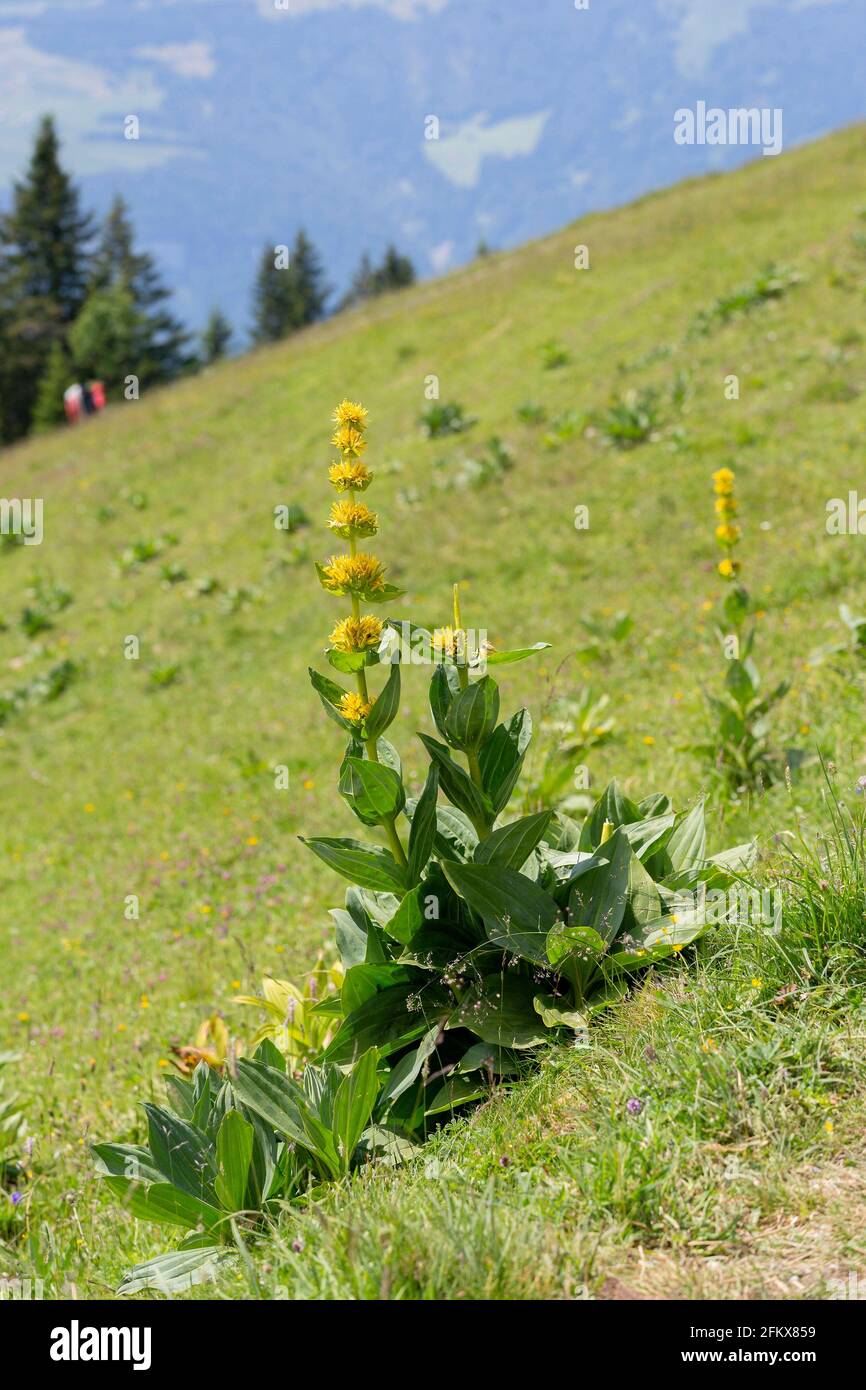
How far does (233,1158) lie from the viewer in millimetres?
3094

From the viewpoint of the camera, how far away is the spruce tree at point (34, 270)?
55.3 m

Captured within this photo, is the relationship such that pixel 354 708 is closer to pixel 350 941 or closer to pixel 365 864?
pixel 365 864

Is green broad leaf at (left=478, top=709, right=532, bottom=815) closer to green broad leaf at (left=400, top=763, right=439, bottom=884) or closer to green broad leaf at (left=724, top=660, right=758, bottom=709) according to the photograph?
green broad leaf at (left=400, top=763, right=439, bottom=884)

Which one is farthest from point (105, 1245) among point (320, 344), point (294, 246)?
point (294, 246)

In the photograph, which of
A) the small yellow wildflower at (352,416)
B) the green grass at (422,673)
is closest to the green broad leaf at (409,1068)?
the green grass at (422,673)

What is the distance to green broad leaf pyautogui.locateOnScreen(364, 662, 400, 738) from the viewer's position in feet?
11.0

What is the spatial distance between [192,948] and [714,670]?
492cm

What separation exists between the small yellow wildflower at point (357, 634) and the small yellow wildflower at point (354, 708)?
17cm

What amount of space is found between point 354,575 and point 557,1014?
5.50 ft

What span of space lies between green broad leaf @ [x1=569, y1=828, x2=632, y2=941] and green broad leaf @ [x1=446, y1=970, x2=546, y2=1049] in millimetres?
327

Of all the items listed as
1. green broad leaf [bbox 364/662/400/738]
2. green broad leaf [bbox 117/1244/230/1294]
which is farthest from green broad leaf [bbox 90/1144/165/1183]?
green broad leaf [bbox 364/662/400/738]

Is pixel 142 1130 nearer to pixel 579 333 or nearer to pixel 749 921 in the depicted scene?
pixel 749 921

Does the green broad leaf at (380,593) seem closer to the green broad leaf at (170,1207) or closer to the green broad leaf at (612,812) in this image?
the green broad leaf at (612,812)

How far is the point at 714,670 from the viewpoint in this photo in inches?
338
